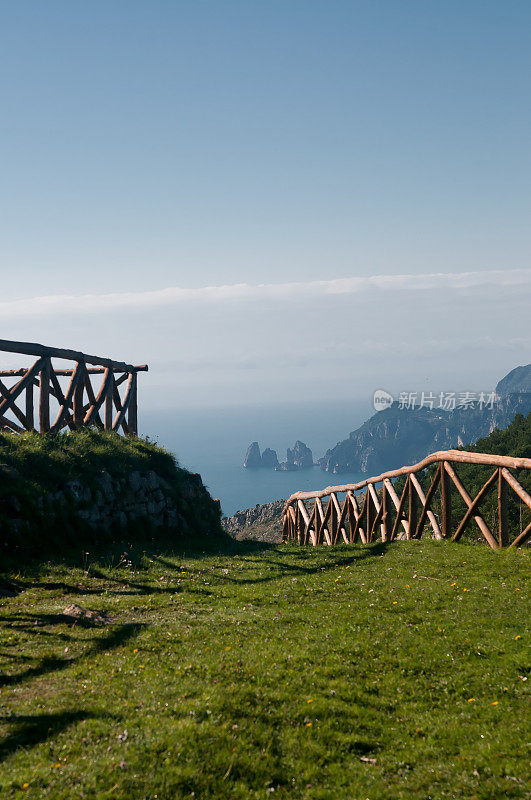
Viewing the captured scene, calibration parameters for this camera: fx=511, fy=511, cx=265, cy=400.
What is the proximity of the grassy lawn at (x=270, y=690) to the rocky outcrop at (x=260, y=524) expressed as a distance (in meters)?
135

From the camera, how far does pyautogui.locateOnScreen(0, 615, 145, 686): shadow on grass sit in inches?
343

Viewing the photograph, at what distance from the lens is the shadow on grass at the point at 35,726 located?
6.74m

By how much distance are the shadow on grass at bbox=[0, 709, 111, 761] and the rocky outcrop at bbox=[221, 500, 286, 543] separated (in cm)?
14066

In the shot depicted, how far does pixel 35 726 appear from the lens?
7113 mm

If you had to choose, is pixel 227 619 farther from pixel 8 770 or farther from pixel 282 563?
pixel 282 563

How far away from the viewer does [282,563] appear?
19953 millimetres

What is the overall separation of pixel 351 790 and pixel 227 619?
6.43 metres

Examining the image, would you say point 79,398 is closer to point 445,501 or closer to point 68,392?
point 68,392

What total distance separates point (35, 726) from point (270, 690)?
3535 mm

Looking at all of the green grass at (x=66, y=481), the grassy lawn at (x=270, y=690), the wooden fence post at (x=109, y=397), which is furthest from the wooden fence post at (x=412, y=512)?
the wooden fence post at (x=109, y=397)

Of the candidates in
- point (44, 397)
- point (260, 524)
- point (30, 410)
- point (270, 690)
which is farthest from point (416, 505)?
point (260, 524)

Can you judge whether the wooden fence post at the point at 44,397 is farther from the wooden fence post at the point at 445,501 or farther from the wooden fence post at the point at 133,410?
the wooden fence post at the point at 445,501

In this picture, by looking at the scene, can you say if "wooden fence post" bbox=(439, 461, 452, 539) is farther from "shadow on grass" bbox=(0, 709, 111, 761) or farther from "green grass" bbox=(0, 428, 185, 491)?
"shadow on grass" bbox=(0, 709, 111, 761)

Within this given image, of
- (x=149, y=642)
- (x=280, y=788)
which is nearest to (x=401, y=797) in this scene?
(x=280, y=788)
